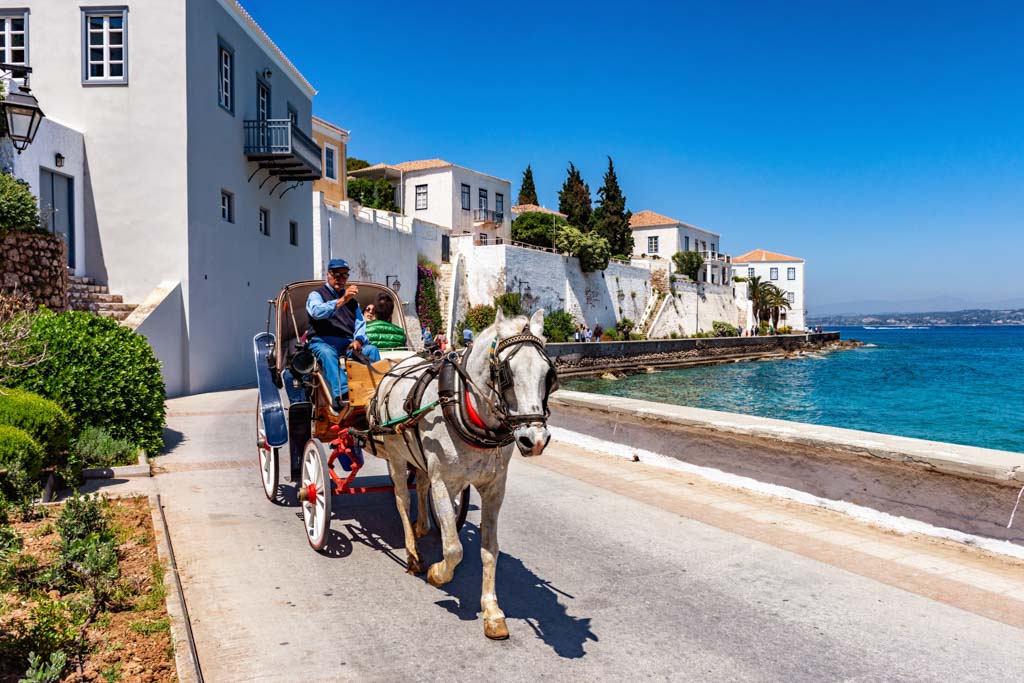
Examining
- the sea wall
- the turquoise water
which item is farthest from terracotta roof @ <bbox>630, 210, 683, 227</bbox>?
the sea wall

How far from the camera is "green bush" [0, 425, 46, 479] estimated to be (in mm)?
6301

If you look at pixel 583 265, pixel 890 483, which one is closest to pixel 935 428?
pixel 890 483

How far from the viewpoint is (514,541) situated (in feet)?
19.7

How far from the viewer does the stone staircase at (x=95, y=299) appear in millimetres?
16575

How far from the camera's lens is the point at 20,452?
6.39 meters

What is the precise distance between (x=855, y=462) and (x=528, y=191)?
2453 inches

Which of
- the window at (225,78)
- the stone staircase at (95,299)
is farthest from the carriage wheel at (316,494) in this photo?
the window at (225,78)

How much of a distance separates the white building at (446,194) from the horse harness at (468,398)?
43.5m

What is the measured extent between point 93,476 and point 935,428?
79.1 ft

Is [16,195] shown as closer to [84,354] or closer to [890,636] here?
[84,354]

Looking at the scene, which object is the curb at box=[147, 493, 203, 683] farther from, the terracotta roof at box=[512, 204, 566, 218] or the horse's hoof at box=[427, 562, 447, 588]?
the terracotta roof at box=[512, 204, 566, 218]

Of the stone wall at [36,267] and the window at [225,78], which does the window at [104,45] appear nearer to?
the window at [225,78]

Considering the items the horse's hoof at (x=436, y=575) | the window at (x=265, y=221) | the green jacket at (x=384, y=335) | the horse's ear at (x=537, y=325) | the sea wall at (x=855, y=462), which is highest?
the window at (x=265, y=221)

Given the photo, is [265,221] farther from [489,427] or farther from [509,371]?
[509,371]
